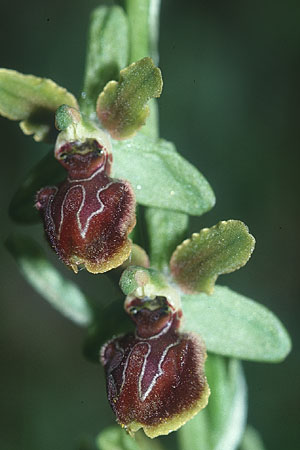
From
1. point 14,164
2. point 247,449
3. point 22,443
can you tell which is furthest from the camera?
point 14,164

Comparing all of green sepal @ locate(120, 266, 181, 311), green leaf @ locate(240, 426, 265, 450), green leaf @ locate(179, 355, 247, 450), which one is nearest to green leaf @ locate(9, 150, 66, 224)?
green sepal @ locate(120, 266, 181, 311)

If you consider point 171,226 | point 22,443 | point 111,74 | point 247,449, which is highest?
point 111,74

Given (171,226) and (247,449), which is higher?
(171,226)

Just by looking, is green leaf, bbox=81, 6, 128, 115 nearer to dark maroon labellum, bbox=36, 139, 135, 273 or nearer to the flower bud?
the flower bud


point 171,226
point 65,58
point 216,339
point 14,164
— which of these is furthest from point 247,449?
point 65,58

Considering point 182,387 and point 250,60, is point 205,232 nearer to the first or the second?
point 182,387
